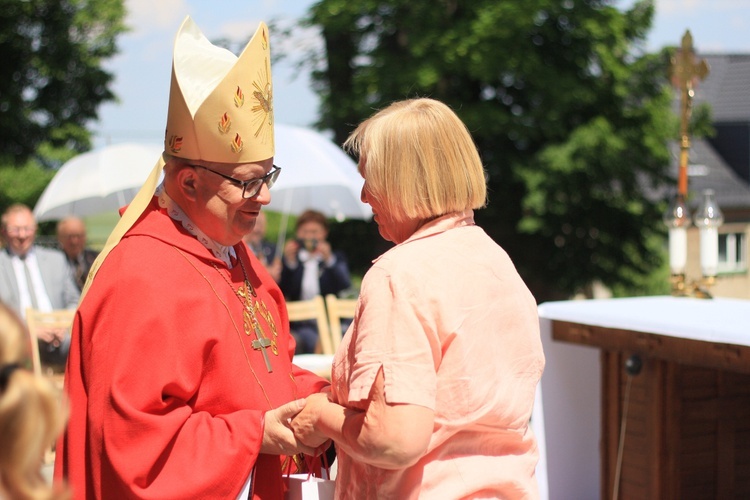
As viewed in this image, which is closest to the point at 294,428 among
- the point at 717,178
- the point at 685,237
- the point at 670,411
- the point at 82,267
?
the point at 670,411

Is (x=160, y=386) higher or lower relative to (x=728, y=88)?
lower

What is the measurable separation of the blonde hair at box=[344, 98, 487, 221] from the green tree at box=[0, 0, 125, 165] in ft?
62.0

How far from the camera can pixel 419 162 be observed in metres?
2.05

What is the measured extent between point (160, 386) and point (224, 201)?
0.51 meters

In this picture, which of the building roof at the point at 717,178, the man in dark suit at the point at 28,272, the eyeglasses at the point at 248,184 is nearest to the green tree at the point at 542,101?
the man in dark suit at the point at 28,272

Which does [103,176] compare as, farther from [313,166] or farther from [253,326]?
[253,326]

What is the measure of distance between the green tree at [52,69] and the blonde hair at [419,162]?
1890 cm

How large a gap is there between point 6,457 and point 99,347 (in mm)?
1068

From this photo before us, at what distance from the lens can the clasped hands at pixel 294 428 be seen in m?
2.17

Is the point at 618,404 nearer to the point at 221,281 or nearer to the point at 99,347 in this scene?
the point at 221,281

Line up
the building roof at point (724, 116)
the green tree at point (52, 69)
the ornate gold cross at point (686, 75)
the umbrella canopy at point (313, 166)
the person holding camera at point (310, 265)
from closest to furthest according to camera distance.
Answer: the ornate gold cross at point (686, 75) → the person holding camera at point (310, 265) → the umbrella canopy at point (313, 166) → the green tree at point (52, 69) → the building roof at point (724, 116)

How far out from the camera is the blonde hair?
2.04 m

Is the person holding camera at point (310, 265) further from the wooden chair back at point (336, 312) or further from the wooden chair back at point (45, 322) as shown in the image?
the wooden chair back at point (45, 322)

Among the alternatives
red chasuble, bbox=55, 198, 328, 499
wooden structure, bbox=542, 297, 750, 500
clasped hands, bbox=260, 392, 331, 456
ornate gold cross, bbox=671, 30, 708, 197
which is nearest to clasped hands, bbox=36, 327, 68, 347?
wooden structure, bbox=542, 297, 750, 500
